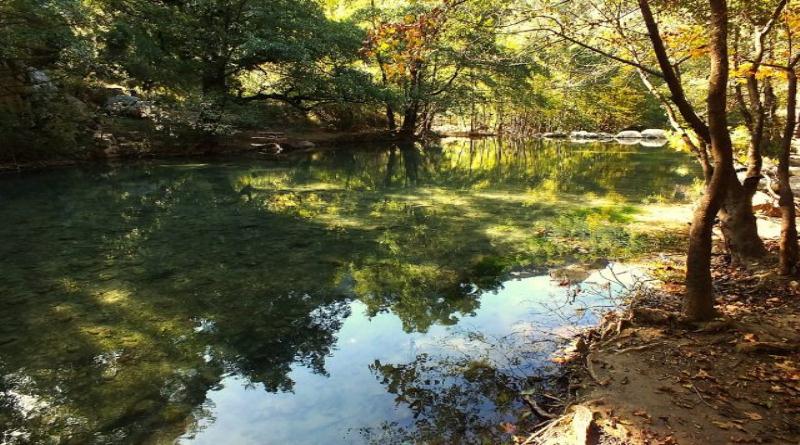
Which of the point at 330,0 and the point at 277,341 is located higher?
the point at 330,0

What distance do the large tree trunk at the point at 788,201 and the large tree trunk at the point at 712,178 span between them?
4.94 ft

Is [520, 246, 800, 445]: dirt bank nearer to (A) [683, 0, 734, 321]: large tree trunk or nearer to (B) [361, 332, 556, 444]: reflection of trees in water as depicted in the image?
(A) [683, 0, 734, 321]: large tree trunk

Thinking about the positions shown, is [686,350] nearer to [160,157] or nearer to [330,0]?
[160,157]

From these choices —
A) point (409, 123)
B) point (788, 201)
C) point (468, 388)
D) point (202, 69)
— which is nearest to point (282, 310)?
point (468, 388)

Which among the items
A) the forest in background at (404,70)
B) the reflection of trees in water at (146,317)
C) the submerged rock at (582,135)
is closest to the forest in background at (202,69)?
the forest in background at (404,70)

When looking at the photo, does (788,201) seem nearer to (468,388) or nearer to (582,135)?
(468,388)

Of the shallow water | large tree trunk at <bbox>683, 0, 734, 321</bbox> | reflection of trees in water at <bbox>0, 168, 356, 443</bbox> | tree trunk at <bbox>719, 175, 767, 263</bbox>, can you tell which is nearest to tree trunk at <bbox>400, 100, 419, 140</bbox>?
the shallow water

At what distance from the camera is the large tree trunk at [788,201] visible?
495 cm

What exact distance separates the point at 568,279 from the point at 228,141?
65.8ft

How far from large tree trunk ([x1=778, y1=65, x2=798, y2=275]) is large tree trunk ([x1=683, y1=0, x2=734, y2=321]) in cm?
151

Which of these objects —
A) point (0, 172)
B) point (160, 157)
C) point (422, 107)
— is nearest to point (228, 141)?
point (160, 157)

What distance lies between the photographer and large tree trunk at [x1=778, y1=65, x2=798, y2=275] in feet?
16.2

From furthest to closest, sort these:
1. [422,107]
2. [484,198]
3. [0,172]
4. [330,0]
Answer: [422,107]
[330,0]
[0,172]
[484,198]

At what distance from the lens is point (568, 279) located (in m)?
6.74
